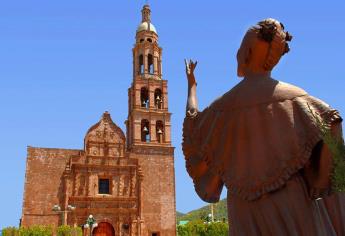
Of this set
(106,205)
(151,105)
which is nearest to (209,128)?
(106,205)

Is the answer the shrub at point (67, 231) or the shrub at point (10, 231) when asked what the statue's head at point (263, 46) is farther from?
the shrub at point (10, 231)

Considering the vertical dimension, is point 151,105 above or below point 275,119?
above

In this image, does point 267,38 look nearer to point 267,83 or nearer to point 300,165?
point 267,83

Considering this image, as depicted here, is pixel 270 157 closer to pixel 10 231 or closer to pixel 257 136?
pixel 257 136

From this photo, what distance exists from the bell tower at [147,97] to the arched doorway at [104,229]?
17.2ft

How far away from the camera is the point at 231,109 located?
113 inches

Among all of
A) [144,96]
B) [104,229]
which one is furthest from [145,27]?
[104,229]

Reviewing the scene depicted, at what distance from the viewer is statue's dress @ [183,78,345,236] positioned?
8.37 feet

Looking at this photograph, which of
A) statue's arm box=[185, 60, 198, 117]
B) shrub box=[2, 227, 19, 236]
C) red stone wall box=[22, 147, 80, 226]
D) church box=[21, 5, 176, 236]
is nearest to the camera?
statue's arm box=[185, 60, 198, 117]

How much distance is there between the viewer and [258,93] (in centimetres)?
281

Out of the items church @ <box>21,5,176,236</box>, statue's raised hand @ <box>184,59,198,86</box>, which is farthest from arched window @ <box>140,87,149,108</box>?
statue's raised hand @ <box>184,59,198,86</box>

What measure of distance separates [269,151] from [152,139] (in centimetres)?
2756

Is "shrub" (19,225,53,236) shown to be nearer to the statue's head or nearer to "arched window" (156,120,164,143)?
"arched window" (156,120,164,143)

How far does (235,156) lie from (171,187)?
90.0ft
